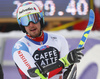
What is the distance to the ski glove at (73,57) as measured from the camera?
136 inches

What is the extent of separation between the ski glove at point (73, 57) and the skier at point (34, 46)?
4cm

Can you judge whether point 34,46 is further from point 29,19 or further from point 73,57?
point 73,57

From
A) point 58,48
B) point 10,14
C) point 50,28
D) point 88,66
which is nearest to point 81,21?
point 50,28

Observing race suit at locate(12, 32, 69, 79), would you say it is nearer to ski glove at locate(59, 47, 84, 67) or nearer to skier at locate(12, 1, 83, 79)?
skier at locate(12, 1, 83, 79)

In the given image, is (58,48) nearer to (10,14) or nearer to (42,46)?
(42,46)

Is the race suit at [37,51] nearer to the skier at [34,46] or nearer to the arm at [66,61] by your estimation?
the skier at [34,46]

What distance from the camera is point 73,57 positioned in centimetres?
349

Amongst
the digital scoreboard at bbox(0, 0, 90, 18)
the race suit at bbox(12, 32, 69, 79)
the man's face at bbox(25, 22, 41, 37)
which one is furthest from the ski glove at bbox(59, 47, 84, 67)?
the digital scoreboard at bbox(0, 0, 90, 18)

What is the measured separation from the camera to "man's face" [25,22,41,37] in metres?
3.83

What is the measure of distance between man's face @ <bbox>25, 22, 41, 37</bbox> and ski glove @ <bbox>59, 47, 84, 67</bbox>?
50cm

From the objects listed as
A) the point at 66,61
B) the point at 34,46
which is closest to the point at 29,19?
the point at 34,46

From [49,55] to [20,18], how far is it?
586 millimetres

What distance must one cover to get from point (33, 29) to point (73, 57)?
26.3 inches

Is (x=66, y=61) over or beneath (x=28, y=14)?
beneath
